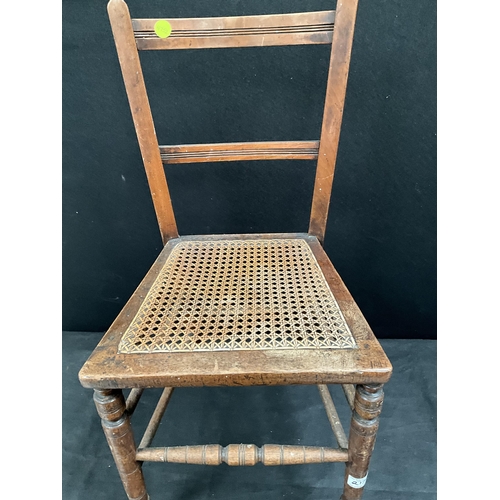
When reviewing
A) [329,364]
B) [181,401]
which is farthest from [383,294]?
[329,364]

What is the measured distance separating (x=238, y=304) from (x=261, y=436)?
1.62 ft

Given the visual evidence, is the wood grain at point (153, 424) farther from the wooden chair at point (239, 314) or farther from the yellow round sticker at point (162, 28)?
the yellow round sticker at point (162, 28)

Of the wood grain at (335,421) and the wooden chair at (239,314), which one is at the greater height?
the wooden chair at (239,314)

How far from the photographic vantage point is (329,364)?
0.53m

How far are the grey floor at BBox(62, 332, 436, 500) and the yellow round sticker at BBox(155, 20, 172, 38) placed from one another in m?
0.85

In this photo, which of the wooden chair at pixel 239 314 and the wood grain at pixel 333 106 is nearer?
the wooden chair at pixel 239 314

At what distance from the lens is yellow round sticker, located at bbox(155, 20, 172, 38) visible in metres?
0.71

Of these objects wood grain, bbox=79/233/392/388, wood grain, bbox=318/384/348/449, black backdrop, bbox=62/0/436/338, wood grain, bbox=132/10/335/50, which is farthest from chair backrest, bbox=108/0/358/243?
wood grain, bbox=318/384/348/449

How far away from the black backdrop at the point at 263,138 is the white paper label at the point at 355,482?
2.03 ft

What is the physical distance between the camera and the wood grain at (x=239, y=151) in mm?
793

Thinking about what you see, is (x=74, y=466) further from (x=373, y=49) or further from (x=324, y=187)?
(x=373, y=49)

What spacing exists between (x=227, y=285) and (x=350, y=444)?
31cm

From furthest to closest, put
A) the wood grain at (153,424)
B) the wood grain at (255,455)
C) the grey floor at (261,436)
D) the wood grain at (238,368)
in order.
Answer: the grey floor at (261,436)
the wood grain at (153,424)
the wood grain at (255,455)
the wood grain at (238,368)

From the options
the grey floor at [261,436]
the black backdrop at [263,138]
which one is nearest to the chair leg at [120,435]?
the grey floor at [261,436]
